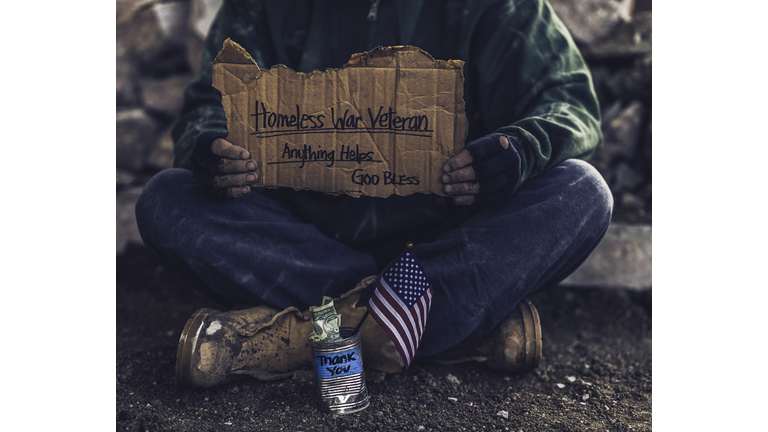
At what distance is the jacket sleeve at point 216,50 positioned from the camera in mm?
1382

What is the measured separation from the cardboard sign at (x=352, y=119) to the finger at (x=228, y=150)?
0.02m

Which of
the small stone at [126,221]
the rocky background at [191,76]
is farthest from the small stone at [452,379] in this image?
the small stone at [126,221]

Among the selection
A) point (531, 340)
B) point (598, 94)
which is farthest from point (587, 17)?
point (531, 340)

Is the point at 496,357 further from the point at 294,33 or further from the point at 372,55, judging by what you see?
the point at 294,33

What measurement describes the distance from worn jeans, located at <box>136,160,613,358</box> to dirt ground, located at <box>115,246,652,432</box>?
0.40ft

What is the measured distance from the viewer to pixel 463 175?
1.07 m

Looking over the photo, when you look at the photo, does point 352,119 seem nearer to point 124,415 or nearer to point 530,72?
point 530,72

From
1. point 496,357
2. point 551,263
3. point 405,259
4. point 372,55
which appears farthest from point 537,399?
point 372,55

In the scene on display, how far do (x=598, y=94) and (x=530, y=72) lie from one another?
3.08 ft

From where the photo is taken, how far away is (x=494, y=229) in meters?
1.16

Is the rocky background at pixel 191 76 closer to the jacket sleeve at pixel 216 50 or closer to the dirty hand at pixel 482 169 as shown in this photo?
the jacket sleeve at pixel 216 50

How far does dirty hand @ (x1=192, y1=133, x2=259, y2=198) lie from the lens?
3.61 ft

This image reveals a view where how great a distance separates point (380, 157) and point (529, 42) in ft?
1.81

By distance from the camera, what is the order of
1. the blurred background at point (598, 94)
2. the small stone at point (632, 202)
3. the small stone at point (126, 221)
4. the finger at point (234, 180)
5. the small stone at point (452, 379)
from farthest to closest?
the small stone at point (126, 221) → the small stone at point (632, 202) → the blurred background at point (598, 94) → the small stone at point (452, 379) → the finger at point (234, 180)
